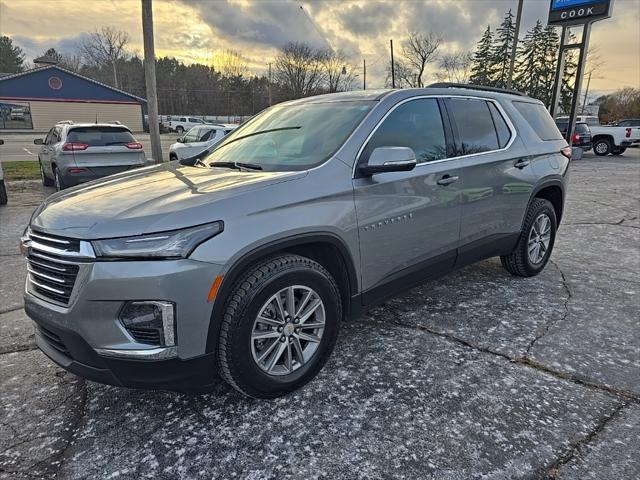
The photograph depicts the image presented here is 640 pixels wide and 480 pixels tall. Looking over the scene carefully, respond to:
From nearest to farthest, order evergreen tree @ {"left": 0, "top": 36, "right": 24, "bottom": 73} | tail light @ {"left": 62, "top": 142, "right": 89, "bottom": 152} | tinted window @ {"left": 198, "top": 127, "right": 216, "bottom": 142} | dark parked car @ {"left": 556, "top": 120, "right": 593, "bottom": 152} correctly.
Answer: tail light @ {"left": 62, "top": 142, "right": 89, "bottom": 152} → tinted window @ {"left": 198, "top": 127, "right": 216, "bottom": 142} → dark parked car @ {"left": 556, "top": 120, "right": 593, "bottom": 152} → evergreen tree @ {"left": 0, "top": 36, "right": 24, "bottom": 73}

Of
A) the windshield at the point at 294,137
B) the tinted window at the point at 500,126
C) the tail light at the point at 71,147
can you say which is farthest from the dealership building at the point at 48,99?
the tinted window at the point at 500,126

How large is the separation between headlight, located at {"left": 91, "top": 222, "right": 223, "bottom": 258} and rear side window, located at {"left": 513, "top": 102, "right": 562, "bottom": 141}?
3.68 metres

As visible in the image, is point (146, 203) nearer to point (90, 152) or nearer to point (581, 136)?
point (90, 152)

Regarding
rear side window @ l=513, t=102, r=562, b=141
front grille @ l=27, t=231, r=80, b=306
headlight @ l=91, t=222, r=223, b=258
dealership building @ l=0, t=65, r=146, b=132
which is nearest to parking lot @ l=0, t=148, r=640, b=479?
front grille @ l=27, t=231, r=80, b=306

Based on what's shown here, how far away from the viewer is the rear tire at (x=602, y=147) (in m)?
22.8

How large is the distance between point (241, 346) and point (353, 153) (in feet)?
4.57

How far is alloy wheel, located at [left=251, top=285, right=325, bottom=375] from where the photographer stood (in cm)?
259

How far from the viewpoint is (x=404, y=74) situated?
5428cm

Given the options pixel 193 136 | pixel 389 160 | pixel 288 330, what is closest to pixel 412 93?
A: pixel 389 160

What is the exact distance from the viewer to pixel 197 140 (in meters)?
15.0

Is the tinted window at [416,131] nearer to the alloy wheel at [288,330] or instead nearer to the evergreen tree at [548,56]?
the alloy wheel at [288,330]

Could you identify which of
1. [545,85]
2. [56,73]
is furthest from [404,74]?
[56,73]

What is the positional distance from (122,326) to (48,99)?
48.4m

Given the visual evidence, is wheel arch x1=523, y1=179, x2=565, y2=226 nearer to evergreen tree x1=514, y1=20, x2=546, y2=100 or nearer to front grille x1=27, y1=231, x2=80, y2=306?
front grille x1=27, y1=231, x2=80, y2=306
